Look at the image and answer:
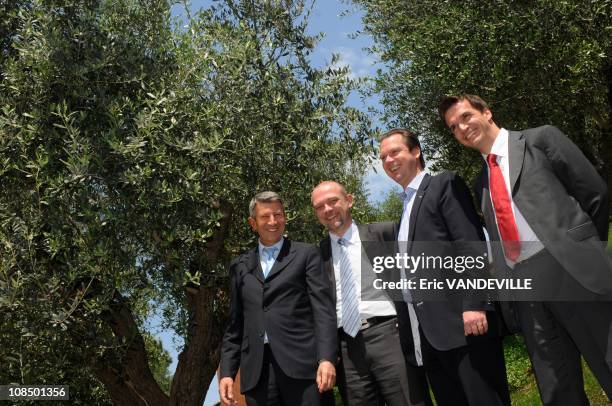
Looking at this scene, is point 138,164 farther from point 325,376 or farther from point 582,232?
point 582,232

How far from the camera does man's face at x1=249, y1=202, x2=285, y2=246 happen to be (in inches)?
273

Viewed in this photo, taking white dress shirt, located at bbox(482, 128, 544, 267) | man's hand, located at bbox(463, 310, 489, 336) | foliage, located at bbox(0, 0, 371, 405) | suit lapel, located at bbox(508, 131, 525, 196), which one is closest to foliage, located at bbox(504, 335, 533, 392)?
foliage, located at bbox(0, 0, 371, 405)

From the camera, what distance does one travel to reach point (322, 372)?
6.17 m

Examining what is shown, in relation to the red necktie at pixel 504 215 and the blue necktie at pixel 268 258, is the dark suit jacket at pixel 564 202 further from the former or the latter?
the blue necktie at pixel 268 258

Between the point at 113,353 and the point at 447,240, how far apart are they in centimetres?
867

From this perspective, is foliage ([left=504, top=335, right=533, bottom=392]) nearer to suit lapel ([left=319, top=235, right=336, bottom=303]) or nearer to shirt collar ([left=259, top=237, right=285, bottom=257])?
suit lapel ([left=319, top=235, right=336, bottom=303])

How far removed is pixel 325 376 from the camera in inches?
241

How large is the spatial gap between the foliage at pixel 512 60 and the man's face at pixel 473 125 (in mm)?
11033

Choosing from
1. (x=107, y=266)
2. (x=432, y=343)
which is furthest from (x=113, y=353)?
(x=432, y=343)

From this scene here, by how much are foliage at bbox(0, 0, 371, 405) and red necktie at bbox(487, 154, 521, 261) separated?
17.5 ft

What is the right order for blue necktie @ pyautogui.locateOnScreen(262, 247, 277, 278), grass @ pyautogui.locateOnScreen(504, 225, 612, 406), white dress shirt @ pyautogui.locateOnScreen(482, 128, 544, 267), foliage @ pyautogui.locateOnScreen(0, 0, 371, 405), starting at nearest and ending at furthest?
white dress shirt @ pyautogui.locateOnScreen(482, 128, 544, 267)
blue necktie @ pyautogui.locateOnScreen(262, 247, 277, 278)
foliage @ pyautogui.locateOnScreen(0, 0, 371, 405)
grass @ pyautogui.locateOnScreen(504, 225, 612, 406)

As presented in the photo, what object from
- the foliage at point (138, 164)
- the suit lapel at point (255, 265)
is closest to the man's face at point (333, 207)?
the suit lapel at point (255, 265)

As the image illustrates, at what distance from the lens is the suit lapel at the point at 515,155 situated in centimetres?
577

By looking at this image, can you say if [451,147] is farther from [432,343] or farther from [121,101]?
[432,343]
